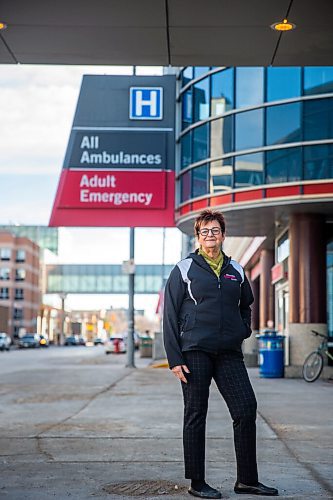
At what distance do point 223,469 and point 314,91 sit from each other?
15846 mm

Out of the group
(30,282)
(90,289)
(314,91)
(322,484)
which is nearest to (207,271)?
(322,484)

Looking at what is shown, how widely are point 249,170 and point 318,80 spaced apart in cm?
300

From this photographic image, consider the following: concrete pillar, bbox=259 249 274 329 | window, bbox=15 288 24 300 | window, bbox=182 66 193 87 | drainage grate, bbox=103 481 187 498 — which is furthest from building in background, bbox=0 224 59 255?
drainage grate, bbox=103 481 187 498

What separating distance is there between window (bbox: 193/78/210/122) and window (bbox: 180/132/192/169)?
700mm

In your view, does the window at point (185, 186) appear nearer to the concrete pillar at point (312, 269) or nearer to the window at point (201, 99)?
the window at point (201, 99)

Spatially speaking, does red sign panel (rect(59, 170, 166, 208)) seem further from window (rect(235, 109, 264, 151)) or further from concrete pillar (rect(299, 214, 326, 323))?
concrete pillar (rect(299, 214, 326, 323))

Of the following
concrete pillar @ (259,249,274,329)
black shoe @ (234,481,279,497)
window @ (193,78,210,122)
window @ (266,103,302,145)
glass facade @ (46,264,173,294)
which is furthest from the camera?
glass facade @ (46,264,173,294)

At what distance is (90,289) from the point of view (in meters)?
92.9

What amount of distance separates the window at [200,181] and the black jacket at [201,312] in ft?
60.6

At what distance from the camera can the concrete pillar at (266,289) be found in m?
31.9

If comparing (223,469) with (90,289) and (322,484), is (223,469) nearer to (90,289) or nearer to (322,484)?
(322,484)

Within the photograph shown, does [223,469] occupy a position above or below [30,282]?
below

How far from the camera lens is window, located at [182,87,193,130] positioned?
1022 inches

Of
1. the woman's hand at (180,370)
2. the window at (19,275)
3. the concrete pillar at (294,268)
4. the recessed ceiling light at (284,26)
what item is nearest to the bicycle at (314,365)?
the concrete pillar at (294,268)
